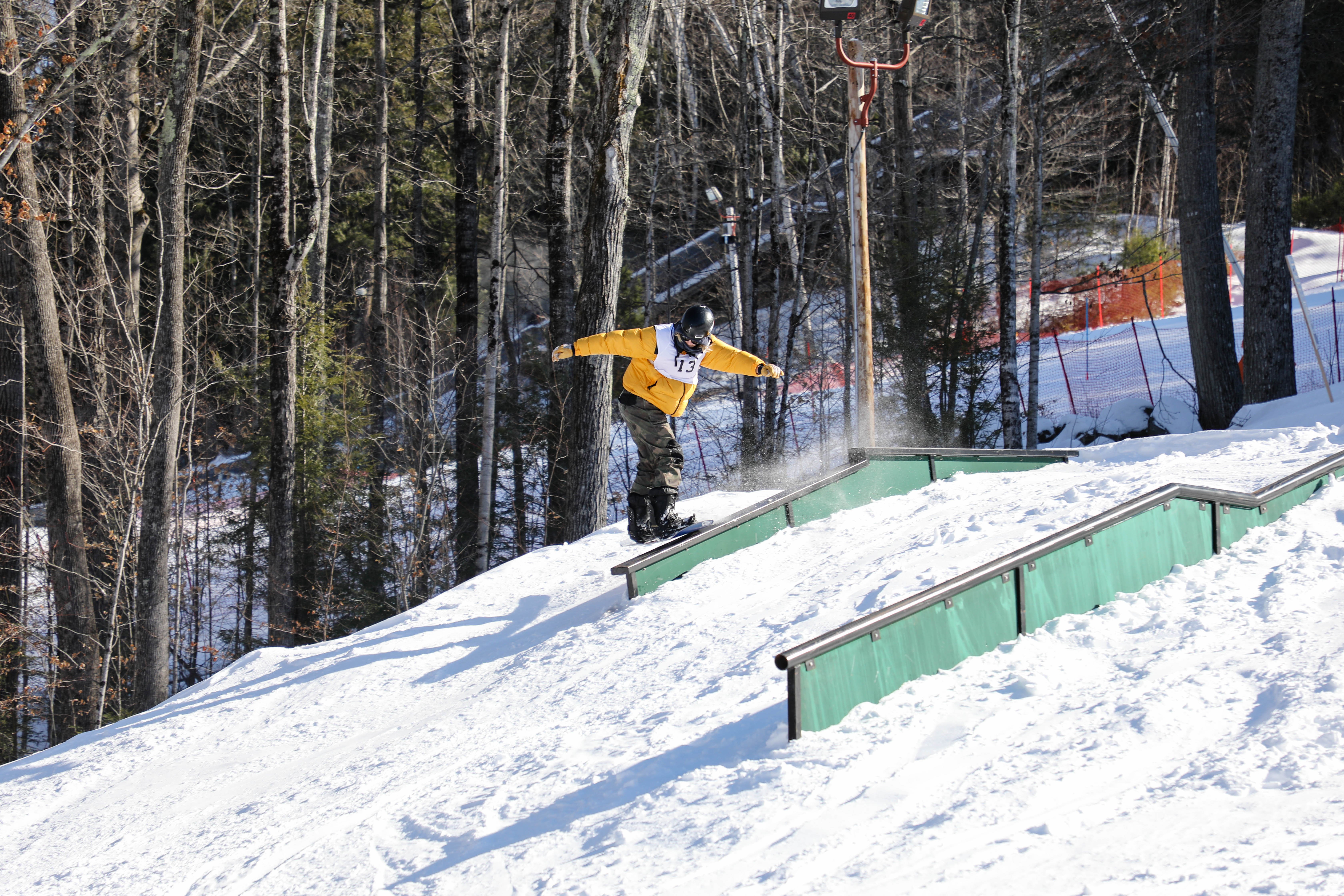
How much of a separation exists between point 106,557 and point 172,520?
1230mm

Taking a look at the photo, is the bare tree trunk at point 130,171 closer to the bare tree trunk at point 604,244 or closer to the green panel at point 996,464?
the bare tree trunk at point 604,244

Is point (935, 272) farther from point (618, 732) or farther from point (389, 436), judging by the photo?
point (618, 732)

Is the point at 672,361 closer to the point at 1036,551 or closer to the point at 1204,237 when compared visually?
the point at 1036,551

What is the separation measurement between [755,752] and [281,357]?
446 inches

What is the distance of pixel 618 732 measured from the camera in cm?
500

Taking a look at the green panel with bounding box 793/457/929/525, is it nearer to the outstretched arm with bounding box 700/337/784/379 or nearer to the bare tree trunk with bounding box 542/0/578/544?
the outstretched arm with bounding box 700/337/784/379

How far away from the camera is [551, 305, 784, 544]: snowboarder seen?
7.43m

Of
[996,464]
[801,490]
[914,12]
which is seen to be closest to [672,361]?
[801,490]

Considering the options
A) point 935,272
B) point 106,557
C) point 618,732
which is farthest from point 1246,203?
point 106,557

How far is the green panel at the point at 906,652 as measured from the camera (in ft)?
14.6

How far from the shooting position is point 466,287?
55.2 ft

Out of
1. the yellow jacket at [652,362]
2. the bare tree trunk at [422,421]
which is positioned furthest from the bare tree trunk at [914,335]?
the yellow jacket at [652,362]

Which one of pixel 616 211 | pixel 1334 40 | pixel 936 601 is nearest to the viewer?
pixel 936 601

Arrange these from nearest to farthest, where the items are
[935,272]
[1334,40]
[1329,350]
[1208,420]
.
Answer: [1208,420], [935,272], [1329,350], [1334,40]
